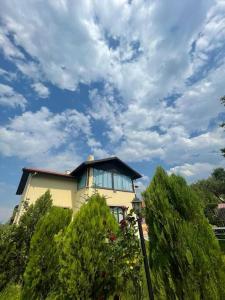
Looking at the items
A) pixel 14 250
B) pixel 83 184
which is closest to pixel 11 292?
pixel 14 250

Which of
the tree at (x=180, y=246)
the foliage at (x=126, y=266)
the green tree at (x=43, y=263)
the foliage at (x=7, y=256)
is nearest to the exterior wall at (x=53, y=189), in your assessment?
the foliage at (x=7, y=256)

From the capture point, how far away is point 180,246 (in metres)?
3.00

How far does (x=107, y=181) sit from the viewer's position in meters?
17.7

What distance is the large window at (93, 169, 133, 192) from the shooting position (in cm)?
1712

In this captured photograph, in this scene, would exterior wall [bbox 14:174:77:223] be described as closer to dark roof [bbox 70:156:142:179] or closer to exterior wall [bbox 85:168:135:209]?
dark roof [bbox 70:156:142:179]

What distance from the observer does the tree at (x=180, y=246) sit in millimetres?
2781

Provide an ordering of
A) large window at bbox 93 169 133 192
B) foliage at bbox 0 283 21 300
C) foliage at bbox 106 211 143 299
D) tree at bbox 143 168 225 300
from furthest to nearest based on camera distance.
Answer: large window at bbox 93 169 133 192, foliage at bbox 0 283 21 300, foliage at bbox 106 211 143 299, tree at bbox 143 168 225 300

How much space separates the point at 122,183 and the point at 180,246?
52.3ft

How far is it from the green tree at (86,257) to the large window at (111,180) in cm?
1186

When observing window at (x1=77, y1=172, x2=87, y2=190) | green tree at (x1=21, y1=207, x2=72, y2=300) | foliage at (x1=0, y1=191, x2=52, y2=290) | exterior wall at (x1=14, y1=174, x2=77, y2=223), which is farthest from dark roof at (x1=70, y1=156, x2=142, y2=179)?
green tree at (x1=21, y1=207, x2=72, y2=300)

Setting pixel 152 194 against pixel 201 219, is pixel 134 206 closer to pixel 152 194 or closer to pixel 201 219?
pixel 152 194

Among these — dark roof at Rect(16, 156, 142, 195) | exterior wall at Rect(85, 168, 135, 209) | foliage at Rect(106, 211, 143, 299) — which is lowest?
foliage at Rect(106, 211, 143, 299)

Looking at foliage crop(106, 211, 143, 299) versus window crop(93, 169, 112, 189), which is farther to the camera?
window crop(93, 169, 112, 189)

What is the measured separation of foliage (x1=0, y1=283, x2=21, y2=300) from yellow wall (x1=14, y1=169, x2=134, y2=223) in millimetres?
8709
